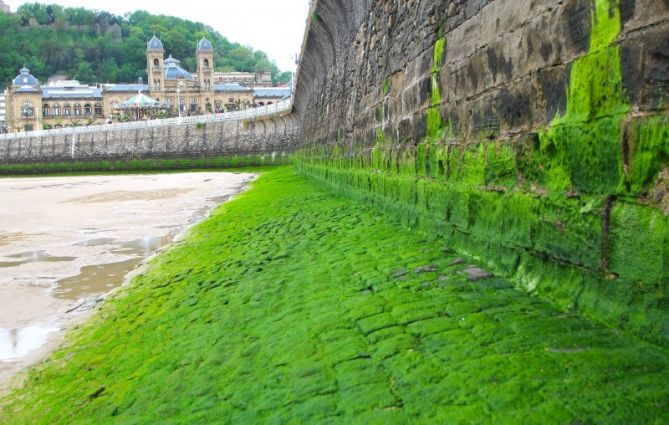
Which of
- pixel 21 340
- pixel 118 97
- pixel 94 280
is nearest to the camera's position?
pixel 21 340

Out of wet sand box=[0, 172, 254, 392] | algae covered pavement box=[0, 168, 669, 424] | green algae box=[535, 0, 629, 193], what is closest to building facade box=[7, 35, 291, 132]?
wet sand box=[0, 172, 254, 392]

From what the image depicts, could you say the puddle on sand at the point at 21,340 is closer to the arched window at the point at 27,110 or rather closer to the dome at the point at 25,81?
the arched window at the point at 27,110

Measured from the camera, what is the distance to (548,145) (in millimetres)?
3695

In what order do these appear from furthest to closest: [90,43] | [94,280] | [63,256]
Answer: [90,43] → [63,256] → [94,280]

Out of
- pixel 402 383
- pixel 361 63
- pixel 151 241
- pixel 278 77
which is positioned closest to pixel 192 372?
pixel 402 383

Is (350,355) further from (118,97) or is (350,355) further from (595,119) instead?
(118,97)

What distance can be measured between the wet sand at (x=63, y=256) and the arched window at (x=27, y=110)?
8461 centimetres

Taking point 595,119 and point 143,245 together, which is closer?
point 595,119

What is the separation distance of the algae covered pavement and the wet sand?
422 mm

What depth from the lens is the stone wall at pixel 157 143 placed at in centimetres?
4612

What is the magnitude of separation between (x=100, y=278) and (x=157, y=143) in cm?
4390

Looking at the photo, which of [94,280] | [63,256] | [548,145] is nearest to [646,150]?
[548,145]

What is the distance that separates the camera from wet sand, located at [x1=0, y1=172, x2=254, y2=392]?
5461mm

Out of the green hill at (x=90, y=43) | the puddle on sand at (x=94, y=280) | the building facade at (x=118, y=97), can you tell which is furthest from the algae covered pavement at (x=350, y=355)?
the green hill at (x=90, y=43)
